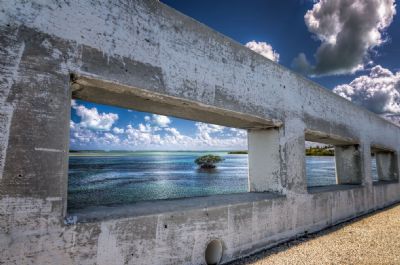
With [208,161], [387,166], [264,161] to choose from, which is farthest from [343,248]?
[208,161]

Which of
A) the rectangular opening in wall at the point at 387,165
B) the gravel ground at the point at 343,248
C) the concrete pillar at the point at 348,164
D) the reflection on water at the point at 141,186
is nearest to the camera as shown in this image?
the gravel ground at the point at 343,248

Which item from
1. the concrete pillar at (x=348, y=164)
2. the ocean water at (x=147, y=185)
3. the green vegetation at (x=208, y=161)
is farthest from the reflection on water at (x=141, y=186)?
the green vegetation at (x=208, y=161)

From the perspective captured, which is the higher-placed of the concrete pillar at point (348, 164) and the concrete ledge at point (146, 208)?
the concrete pillar at point (348, 164)

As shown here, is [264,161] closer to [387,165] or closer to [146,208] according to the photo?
[146,208]

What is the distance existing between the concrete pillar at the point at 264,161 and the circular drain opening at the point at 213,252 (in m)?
1.46

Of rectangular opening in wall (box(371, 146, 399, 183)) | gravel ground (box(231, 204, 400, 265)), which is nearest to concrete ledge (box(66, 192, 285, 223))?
gravel ground (box(231, 204, 400, 265))

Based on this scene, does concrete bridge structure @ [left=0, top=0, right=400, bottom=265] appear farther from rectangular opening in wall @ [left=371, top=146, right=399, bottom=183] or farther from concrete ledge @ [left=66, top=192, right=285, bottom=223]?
rectangular opening in wall @ [left=371, top=146, right=399, bottom=183]

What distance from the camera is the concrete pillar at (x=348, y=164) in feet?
23.0

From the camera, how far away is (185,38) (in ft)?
10.4

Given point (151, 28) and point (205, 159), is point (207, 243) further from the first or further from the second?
point (205, 159)

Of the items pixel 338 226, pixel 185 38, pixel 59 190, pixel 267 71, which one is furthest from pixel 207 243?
pixel 338 226

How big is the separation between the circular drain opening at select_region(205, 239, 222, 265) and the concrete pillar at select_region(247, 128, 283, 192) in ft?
4.78

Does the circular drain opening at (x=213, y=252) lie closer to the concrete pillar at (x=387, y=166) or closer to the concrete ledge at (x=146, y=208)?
the concrete ledge at (x=146, y=208)

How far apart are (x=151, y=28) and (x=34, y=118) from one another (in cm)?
145
